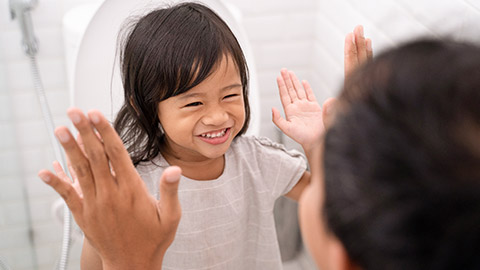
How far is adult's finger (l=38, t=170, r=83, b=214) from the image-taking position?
573mm

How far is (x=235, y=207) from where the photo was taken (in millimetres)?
877

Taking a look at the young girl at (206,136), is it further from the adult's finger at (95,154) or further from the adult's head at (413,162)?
the adult's head at (413,162)

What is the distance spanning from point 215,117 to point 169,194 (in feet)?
0.72

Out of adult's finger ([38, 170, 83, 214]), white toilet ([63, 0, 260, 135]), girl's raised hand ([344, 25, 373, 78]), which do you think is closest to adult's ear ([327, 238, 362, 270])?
adult's finger ([38, 170, 83, 214])

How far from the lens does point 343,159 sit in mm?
384

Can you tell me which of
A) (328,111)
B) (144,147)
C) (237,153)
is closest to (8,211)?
(144,147)

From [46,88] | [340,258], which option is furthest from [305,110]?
[46,88]

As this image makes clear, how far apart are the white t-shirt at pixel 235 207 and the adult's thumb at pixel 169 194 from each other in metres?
0.24

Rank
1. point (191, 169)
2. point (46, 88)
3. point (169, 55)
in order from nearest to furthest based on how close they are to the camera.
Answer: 1. point (169, 55)
2. point (191, 169)
3. point (46, 88)

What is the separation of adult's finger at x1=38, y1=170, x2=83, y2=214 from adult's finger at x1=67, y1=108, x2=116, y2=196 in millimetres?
36

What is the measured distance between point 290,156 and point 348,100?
525mm

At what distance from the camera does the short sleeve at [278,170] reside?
0.91m

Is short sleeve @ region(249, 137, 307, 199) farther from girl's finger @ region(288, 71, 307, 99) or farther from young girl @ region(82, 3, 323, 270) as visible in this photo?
girl's finger @ region(288, 71, 307, 99)

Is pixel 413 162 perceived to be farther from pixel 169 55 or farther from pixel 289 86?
pixel 289 86
